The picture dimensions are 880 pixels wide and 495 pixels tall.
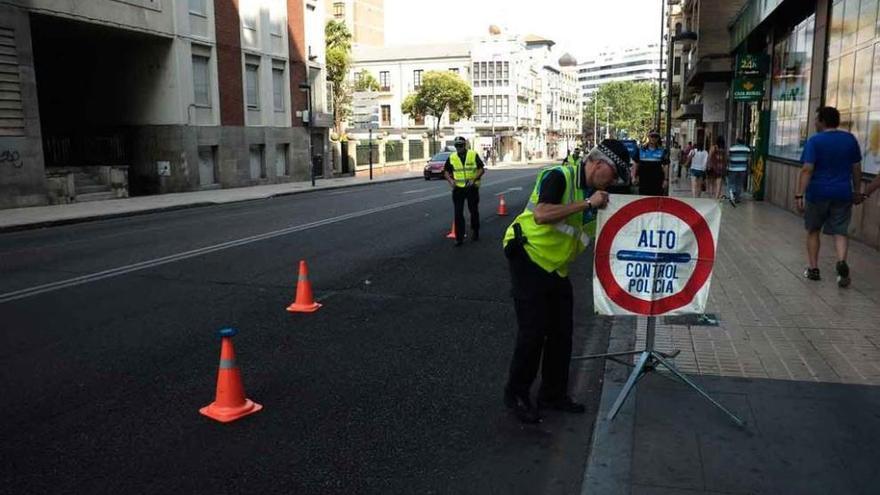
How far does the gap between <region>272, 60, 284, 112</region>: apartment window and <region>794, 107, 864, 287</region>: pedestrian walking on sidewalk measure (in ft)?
103

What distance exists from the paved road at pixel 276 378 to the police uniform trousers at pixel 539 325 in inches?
10.6

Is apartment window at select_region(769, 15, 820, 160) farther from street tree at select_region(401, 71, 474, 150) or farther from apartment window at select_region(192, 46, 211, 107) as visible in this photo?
street tree at select_region(401, 71, 474, 150)

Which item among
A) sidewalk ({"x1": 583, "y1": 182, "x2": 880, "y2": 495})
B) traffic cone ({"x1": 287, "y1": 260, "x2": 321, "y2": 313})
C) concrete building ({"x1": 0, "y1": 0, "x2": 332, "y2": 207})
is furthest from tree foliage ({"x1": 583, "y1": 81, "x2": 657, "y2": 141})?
traffic cone ({"x1": 287, "y1": 260, "x2": 321, "y2": 313})

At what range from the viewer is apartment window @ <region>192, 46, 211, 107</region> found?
100ft

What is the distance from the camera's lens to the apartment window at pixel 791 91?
15.8m

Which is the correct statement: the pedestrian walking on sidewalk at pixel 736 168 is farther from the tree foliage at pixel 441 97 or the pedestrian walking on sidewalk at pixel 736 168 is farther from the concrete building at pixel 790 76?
the tree foliage at pixel 441 97

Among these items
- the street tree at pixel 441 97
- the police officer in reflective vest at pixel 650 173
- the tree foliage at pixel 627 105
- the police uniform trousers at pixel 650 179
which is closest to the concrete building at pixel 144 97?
the police officer in reflective vest at pixel 650 173

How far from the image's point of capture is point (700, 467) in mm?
3699

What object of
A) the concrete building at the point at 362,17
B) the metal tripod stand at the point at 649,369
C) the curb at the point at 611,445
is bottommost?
the curb at the point at 611,445

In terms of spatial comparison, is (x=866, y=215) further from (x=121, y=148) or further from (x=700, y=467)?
(x=121, y=148)

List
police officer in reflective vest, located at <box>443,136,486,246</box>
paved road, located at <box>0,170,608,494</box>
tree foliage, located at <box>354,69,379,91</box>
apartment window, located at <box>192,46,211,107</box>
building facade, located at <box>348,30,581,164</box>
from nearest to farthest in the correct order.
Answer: paved road, located at <box>0,170,608,494</box>
police officer in reflective vest, located at <box>443,136,486,246</box>
apartment window, located at <box>192,46,211,107</box>
tree foliage, located at <box>354,69,379,91</box>
building facade, located at <box>348,30,581,164</box>

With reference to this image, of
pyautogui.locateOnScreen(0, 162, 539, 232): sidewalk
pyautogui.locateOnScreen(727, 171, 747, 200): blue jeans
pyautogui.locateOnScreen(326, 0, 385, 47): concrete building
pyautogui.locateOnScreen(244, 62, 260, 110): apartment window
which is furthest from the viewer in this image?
pyautogui.locateOnScreen(326, 0, 385, 47): concrete building

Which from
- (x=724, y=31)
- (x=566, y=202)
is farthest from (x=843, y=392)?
(x=724, y=31)

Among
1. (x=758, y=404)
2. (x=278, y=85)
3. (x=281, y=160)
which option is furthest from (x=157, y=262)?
(x=278, y=85)
